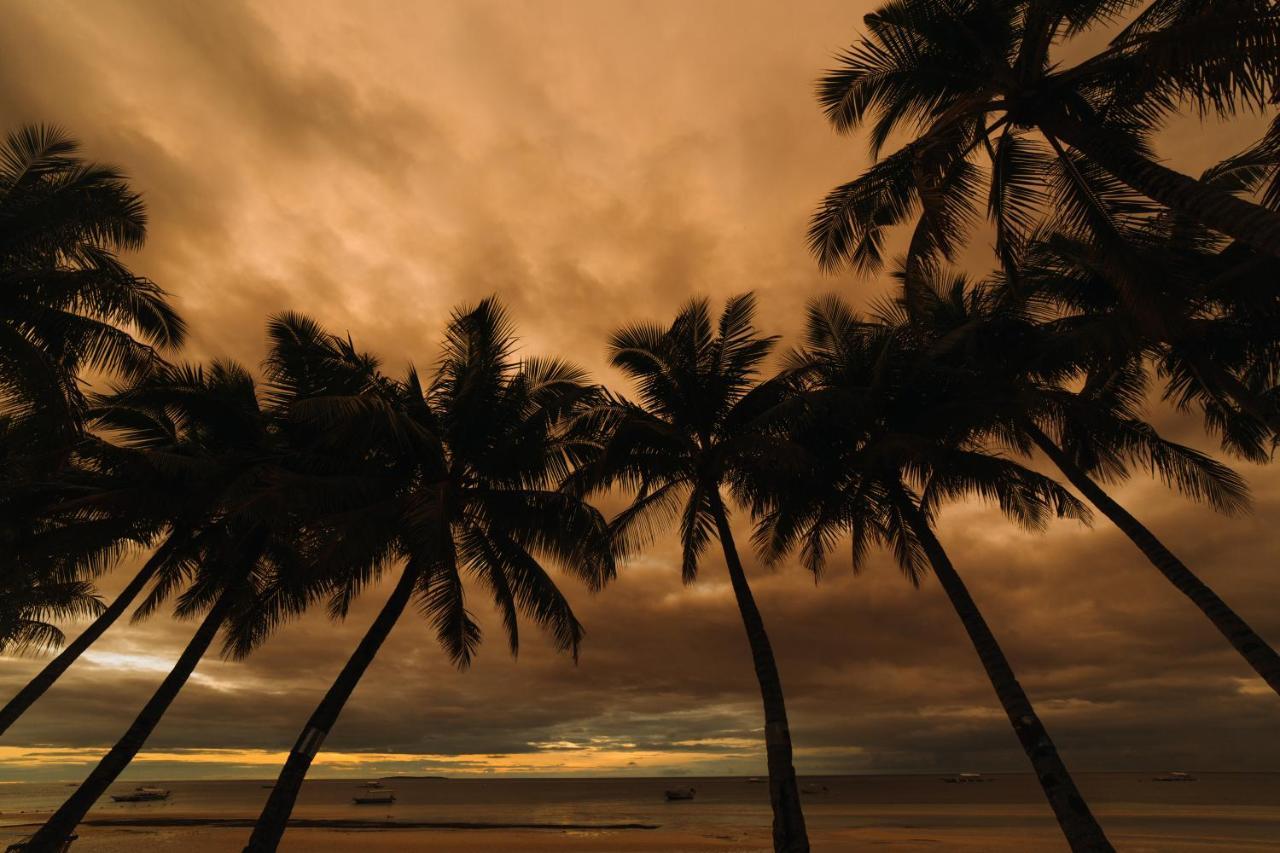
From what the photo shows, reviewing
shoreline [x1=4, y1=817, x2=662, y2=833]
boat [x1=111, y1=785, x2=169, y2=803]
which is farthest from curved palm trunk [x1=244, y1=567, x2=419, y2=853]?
boat [x1=111, y1=785, x2=169, y2=803]

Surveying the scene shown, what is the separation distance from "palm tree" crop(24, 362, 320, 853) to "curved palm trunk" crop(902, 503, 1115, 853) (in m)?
14.6

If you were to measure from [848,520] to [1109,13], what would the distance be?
38.7ft

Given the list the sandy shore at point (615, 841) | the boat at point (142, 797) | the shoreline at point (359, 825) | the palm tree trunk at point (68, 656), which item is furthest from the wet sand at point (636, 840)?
the boat at point (142, 797)

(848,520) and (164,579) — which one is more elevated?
(848,520)

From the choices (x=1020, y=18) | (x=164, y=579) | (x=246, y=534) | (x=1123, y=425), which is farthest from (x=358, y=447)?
(x=1123, y=425)

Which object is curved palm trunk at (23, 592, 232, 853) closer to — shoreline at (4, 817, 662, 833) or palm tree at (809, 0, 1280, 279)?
palm tree at (809, 0, 1280, 279)

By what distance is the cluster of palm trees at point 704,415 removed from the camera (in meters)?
10.4

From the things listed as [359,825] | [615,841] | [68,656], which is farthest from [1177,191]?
[359,825]

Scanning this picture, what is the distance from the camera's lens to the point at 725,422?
16.5 meters

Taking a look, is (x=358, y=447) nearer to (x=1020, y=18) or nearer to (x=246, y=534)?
(x=246, y=534)

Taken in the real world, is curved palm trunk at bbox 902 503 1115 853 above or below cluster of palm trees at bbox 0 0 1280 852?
below

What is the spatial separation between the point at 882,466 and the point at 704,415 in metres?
4.42

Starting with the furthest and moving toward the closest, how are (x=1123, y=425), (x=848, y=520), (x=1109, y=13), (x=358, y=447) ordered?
(x=848, y=520) → (x=1123, y=425) → (x=358, y=447) → (x=1109, y=13)

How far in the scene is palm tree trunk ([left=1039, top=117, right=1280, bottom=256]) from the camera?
681cm
